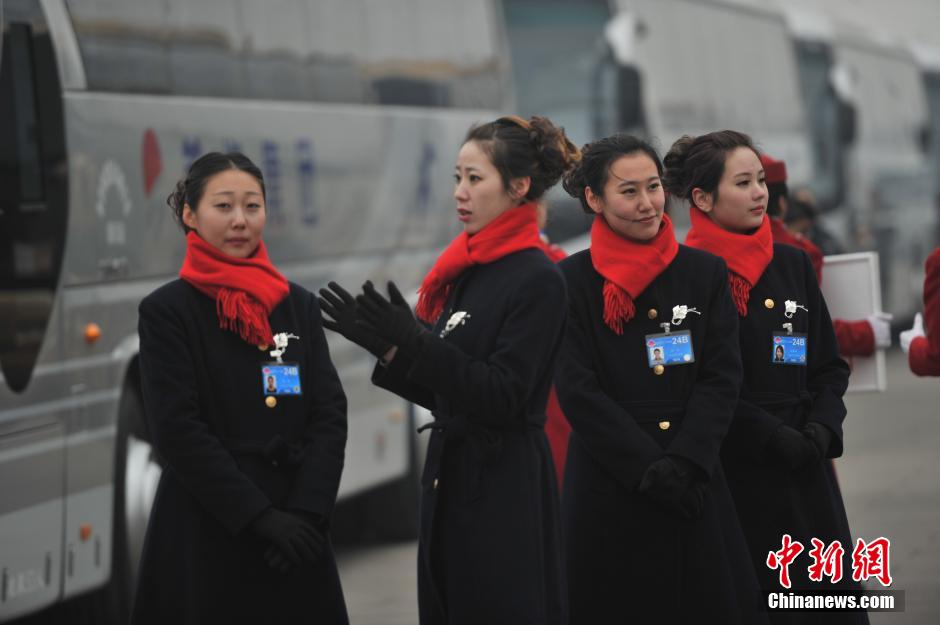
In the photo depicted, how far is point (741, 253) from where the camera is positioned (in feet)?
18.0

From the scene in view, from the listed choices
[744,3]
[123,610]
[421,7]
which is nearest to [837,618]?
[123,610]

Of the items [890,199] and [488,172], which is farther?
[890,199]

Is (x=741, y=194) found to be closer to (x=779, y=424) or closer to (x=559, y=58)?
(x=779, y=424)

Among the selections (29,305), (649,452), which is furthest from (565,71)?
(649,452)

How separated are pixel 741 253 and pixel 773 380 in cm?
40

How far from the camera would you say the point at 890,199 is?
2375cm

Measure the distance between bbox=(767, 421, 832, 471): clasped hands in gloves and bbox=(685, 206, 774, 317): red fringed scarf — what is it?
15.6 inches

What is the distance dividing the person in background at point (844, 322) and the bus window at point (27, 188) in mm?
2777

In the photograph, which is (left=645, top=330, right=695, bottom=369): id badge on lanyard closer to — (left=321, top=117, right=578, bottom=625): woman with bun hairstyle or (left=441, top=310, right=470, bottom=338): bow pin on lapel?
(left=321, top=117, right=578, bottom=625): woman with bun hairstyle

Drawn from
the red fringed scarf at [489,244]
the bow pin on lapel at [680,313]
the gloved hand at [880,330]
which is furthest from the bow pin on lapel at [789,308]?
the red fringed scarf at [489,244]

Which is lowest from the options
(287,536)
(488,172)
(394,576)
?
(394,576)

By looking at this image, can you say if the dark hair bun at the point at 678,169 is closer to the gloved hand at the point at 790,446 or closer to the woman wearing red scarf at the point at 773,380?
the woman wearing red scarf at the point at 773,380

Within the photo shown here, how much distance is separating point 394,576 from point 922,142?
1860 cm

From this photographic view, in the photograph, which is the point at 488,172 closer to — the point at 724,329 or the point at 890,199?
the point at 724,329
